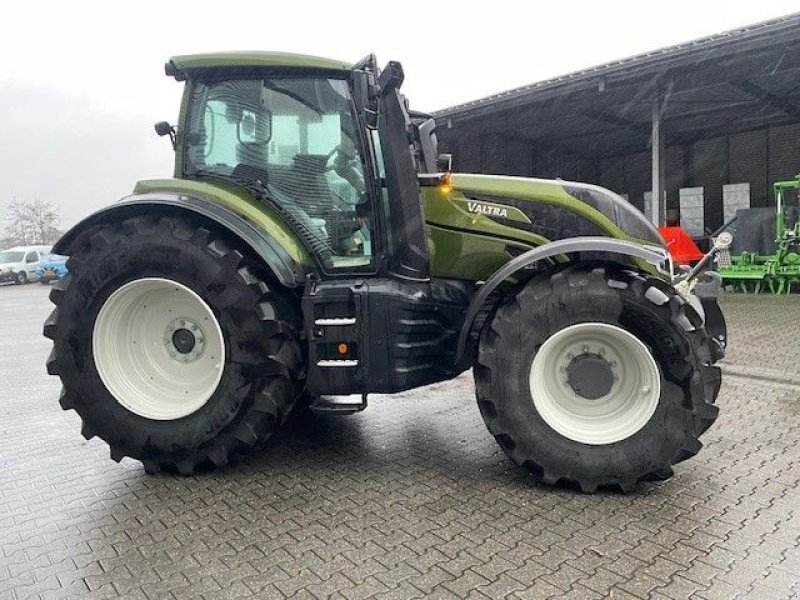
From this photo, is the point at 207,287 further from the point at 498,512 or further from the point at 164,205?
the point at 498,512

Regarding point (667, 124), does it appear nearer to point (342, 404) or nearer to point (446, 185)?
point (446, 185)

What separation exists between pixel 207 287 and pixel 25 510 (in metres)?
1.51

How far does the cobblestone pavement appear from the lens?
240cm

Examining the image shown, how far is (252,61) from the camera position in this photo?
3.51 meters

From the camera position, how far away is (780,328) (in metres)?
8.62

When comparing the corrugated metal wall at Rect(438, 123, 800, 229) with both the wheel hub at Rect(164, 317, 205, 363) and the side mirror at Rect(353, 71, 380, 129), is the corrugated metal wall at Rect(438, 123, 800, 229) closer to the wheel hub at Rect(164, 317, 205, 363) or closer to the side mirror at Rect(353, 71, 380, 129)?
the side mirror at Rect(353, 71, 380, 129)

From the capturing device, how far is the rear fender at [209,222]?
333 centimetres

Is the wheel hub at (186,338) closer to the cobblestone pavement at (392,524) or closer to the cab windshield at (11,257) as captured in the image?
the cobblestone pavement at (392,524)

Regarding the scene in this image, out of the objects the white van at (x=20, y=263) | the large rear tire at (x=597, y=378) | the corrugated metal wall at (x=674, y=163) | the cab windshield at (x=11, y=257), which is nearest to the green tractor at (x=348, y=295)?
the large rear tire at (x=597, y=378)

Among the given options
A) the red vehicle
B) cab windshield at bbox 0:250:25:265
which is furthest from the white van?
the red vehicle

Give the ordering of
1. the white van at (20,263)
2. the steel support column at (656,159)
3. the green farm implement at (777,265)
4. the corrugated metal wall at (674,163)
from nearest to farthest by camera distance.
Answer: the green farm implement at (777,265), the steel support column at (656,159), the corrugated metal wall at (674,163), the white van at (20,263)

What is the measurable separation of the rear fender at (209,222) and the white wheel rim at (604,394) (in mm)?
1461

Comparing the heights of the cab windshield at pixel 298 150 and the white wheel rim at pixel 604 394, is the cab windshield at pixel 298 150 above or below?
above

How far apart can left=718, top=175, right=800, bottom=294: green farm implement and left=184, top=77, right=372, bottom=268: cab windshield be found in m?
11.3
